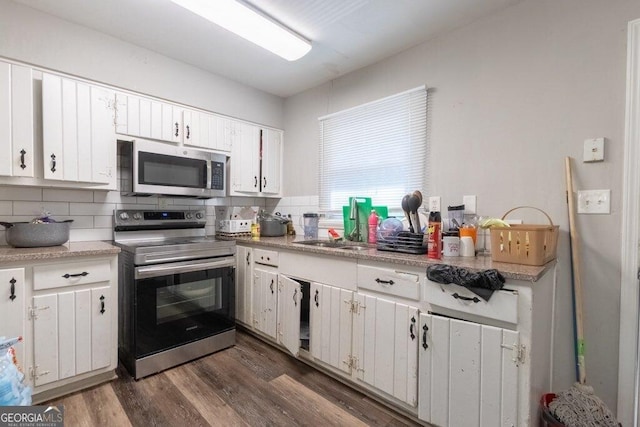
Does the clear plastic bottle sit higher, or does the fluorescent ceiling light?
the fluorescent ceiling light

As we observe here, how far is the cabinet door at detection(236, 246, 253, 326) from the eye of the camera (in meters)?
2.67

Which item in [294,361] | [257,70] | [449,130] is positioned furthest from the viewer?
[257,70]

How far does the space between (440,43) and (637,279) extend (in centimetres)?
186

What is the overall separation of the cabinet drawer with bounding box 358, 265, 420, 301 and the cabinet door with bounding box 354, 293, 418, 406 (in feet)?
0.21

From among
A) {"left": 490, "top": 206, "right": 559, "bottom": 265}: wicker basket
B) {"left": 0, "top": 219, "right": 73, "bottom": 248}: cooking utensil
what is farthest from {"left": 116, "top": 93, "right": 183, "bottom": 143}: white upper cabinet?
{"left": 490, "top": 206, "right": 559, "bottom": 265}: wicker basket

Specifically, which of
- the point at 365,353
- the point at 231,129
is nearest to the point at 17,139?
the point at 231,129

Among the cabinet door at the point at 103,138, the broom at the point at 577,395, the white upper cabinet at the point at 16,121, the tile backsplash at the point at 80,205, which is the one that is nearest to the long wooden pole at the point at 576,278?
the broom at the point at 577,395

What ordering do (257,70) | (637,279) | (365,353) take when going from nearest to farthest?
1. (637,279)
2. (365,353)
3. (257,70)

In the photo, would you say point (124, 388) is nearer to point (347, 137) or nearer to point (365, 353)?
point (365, 353)

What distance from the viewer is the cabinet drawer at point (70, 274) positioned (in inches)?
68.4

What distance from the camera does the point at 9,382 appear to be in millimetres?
1054

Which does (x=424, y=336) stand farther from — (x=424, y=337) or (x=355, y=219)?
(x=355, y=219)

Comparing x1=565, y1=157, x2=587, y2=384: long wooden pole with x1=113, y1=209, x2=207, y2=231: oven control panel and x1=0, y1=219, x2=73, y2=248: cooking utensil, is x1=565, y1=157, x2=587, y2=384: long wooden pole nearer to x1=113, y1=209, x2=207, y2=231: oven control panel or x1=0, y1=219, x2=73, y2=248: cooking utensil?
x1=113, y1=209, x2=207, y2=231: oven control panel

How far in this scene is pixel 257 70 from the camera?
9.20 ft
